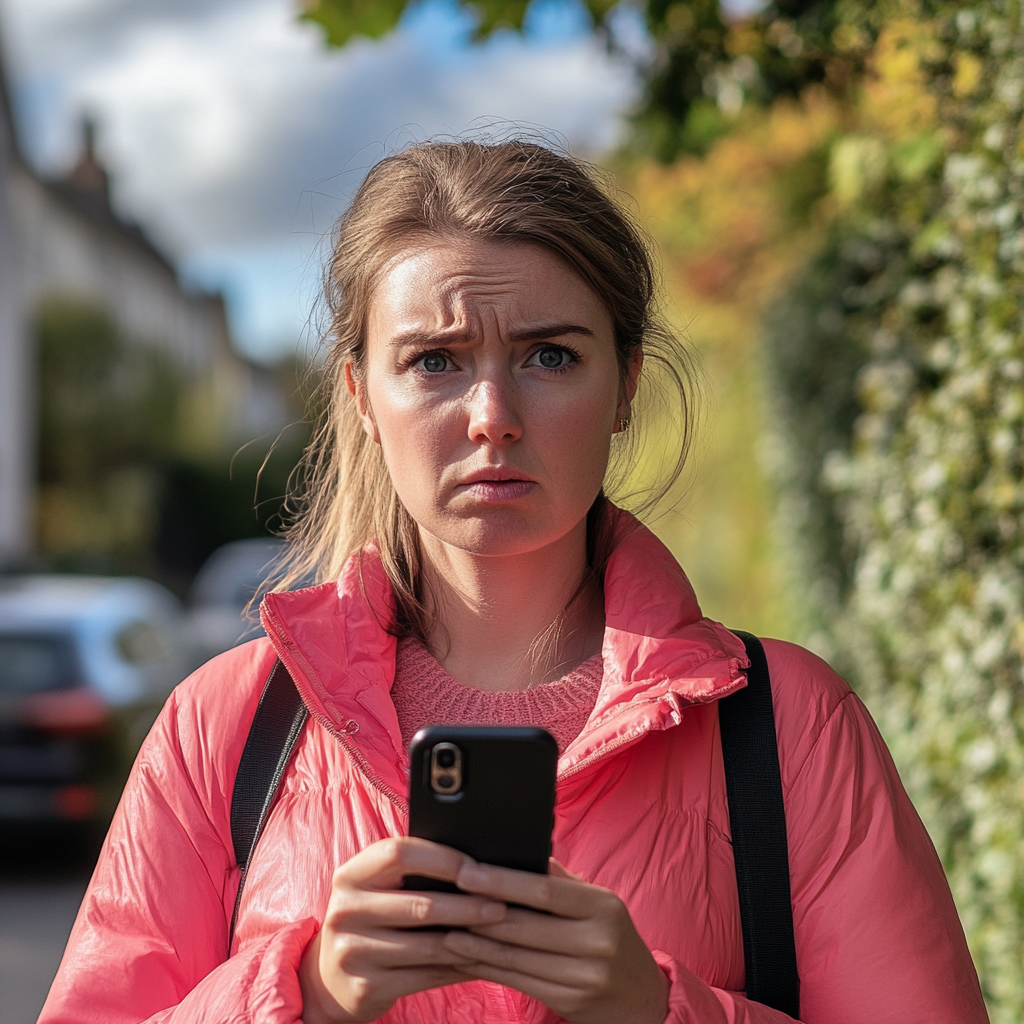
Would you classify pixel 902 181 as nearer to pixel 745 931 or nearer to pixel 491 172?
pixel 491 172

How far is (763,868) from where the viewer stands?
1597 mm

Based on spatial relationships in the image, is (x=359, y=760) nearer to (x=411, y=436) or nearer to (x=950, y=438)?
(x=411, y=436)

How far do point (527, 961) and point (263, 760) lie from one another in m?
0.58

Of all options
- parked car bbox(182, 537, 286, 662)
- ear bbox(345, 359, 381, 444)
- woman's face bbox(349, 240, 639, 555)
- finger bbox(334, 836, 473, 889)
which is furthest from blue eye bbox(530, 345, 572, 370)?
parked car bbox(182, 537, 286, 662)

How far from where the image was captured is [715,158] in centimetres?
888

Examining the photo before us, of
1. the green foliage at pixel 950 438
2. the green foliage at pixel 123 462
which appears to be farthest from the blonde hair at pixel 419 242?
the green foliage at pixel 123 462

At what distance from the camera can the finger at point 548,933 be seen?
51.9 inches

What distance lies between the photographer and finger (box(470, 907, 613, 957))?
1317 mm

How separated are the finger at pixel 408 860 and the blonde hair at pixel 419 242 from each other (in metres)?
0.67

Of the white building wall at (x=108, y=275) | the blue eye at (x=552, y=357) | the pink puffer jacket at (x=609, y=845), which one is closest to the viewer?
the pink puffer jacket at (x=609, y=845)

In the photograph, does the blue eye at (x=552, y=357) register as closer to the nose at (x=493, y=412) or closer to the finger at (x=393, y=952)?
the nose at (x=493, y=412)

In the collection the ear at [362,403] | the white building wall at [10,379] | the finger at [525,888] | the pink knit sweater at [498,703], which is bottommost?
the finger at [525,888]

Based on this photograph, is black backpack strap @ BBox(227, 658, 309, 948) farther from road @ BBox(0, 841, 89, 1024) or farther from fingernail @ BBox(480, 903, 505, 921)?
road @ BBox(0, 841, 89, 1024)

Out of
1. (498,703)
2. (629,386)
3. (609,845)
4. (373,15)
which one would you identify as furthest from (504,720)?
(373,15)
